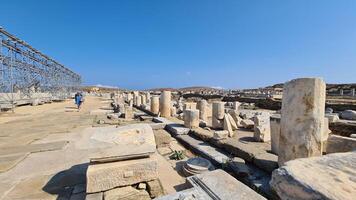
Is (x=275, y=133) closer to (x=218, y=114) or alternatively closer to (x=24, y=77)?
(x=218, y=114)

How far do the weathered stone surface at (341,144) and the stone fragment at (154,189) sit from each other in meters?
3.49

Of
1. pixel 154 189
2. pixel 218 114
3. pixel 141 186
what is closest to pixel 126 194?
pixel 141 186

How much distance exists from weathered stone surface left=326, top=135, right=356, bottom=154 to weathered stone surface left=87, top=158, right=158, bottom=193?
3.57m

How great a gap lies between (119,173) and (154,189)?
610mm

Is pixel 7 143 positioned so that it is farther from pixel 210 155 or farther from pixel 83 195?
pixel 210 155

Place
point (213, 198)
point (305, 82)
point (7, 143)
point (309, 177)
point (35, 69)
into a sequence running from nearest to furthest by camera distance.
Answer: point (309, 177), point (213, 198), point (305, 82), point (7, 143), point (35, 69)

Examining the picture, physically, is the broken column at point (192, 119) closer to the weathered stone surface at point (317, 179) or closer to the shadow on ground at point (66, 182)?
the shadow on ground at point (66, 182)

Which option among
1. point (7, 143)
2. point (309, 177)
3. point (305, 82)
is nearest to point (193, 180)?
point (309, 177)

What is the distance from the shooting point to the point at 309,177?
1.63 meters

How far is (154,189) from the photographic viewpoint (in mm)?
2959

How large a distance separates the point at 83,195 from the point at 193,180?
173 centimetres

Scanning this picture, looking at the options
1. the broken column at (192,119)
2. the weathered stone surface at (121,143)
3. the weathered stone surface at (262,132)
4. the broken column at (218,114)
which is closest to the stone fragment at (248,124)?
the broken column at (218,114)

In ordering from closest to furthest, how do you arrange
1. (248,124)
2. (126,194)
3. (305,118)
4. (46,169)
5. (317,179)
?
(317,179) → (126,194) → (305,118) → (46,169) → (248,124)

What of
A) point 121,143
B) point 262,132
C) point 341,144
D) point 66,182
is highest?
point 121,143
